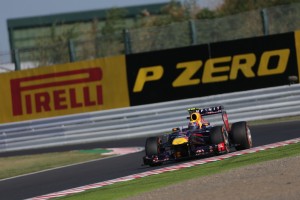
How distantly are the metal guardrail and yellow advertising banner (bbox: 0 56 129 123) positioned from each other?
855mm

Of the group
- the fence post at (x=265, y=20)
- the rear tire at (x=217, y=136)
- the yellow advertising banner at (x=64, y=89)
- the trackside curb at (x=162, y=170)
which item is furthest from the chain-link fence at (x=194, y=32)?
the rear tire at (x=217, y=136)

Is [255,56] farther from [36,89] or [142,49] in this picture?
[36,89]

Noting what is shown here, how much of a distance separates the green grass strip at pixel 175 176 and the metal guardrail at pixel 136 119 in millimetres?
9073

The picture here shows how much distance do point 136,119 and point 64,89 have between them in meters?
3.07

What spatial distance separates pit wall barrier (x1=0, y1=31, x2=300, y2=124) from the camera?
25484mm

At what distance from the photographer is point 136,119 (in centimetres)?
2577

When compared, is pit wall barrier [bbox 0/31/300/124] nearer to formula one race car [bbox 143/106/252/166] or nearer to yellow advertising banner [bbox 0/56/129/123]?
yellow advertising banner [bbox 0/56/129/123]

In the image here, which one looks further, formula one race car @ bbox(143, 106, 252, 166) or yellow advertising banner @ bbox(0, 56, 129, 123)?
yellow advertising banner @ bbox(0, 56, 129, 123)

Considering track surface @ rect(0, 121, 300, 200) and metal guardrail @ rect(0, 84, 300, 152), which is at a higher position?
metal guardrail @ rect(0, 84, 300, 152)

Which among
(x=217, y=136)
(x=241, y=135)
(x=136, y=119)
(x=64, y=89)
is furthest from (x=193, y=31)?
(x=217, y=136)

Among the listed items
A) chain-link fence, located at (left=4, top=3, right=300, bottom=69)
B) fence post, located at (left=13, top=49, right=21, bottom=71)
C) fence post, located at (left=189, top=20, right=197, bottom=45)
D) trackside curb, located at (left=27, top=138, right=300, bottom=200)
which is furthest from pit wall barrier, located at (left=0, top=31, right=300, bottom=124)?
trackside curb, located at (left=27, top=138, right=300, bottom=200)

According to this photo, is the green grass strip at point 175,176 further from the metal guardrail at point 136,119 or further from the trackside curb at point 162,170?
the metal guardrail at point 136,119

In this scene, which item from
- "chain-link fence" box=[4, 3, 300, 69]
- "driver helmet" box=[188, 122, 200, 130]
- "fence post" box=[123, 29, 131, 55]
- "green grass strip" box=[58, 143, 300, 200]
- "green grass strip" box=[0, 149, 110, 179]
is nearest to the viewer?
"green grass strip" box=[58, 143, 300, 200]

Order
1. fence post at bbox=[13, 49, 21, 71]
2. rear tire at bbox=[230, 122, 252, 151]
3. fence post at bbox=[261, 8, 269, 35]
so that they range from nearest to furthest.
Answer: rear tire at bbox=[230, 122, 252, 151], fence post at bbox=[261, 8, 269, 35], fence post at bbox=[13, 49, 21, 71]
